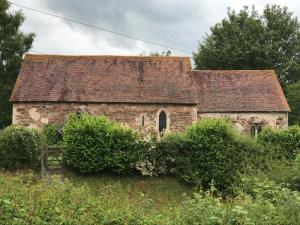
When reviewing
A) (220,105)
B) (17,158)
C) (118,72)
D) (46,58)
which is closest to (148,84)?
(118,72)

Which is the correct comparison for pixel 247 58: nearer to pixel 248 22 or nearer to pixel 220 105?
pixel 248 22

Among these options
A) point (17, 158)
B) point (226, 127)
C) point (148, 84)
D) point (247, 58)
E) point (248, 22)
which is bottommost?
point (17, 158)

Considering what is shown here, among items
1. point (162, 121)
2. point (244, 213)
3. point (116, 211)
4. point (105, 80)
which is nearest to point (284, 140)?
point (162, 121)

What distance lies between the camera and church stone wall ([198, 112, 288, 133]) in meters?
34.3

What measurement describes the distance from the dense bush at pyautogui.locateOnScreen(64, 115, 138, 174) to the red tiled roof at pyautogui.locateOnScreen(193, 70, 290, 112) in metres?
11.2

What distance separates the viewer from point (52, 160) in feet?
83.4

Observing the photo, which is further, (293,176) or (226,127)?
(226,127)

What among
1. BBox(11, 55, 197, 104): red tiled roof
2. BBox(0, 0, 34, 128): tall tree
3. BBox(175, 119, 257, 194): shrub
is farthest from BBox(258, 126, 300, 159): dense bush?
BBox(0, 0, 34, 128): tall tree

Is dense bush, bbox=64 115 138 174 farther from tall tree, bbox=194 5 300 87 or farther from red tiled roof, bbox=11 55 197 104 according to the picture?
tall tree, bbox=194 5 300 87

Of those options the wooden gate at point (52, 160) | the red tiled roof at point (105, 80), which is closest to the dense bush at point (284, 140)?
the red tiled roof at point (105, 80)

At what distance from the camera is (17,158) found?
24094 millimetres

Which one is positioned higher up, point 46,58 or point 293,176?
point 46,58

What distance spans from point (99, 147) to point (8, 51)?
20.9 meters

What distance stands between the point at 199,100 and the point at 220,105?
1635 mm
